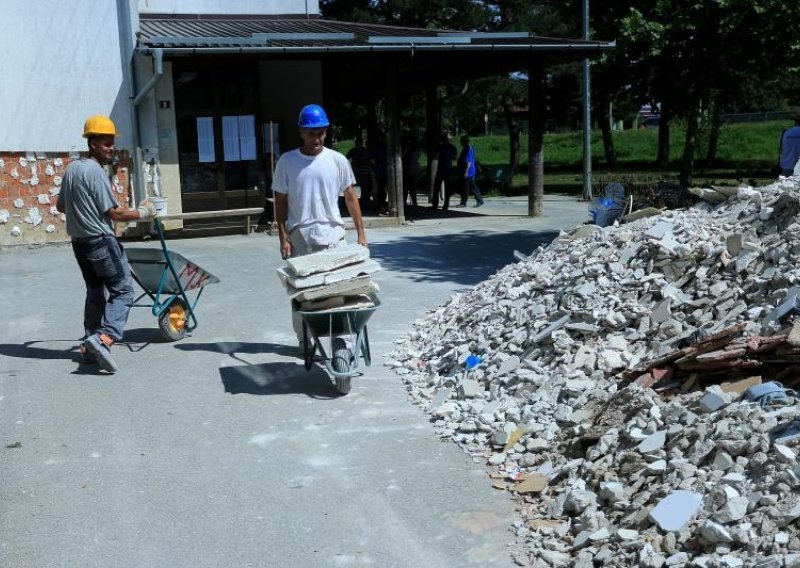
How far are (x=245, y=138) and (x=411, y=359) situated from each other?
12263 millimetres

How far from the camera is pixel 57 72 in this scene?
17.2m

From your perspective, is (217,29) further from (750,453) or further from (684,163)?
(750,453)

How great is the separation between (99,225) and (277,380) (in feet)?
6.34

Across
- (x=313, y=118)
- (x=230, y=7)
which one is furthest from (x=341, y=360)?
(x=230, y=7)

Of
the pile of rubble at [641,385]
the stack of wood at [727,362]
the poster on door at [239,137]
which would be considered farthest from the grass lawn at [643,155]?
the stack of wood at [727,362]

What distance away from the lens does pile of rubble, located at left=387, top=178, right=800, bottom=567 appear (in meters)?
4.20

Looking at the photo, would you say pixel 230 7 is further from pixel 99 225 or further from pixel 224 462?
pixel 224 462

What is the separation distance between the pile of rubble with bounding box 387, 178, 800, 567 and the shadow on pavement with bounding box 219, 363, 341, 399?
0.68 meters

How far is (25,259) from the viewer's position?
15.2m

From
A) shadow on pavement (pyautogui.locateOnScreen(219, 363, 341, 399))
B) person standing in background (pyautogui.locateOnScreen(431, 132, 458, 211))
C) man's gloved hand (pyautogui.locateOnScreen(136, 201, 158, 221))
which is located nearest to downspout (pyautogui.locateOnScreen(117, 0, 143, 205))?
person standing in background (pyautogui.locateOnScreen(431, 132, 458, 211))

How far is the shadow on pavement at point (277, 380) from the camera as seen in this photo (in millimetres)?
7082

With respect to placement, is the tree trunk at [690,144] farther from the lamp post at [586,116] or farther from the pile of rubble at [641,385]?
the pile of rubble at [641,385]

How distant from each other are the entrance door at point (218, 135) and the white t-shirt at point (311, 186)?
11.9 metres

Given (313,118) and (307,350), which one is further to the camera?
(307,350)
